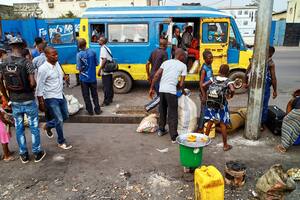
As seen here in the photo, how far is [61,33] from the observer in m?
9.45

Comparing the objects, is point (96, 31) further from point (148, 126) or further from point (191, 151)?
point (191, 151)

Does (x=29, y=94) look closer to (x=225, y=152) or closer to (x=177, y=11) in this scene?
(x=225, y=152)

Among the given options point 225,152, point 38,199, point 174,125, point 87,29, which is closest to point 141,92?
point 87,29

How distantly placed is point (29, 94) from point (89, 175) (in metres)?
1.53

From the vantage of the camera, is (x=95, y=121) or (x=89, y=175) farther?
(x=95, y=121)

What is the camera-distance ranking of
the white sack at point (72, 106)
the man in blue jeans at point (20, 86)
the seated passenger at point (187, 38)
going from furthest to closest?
the seated passenger at point (187, 38) → the white sack at point (72, 106) → the man in blue jeans at point (20, 86)

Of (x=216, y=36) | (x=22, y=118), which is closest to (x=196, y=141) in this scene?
(x=22, y=118)

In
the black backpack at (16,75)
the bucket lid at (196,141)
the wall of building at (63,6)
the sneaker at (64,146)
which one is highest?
the wall of building at (63,6)

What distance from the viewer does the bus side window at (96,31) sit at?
8.45m

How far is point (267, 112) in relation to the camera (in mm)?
5723

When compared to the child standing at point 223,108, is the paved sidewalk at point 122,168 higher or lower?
lower

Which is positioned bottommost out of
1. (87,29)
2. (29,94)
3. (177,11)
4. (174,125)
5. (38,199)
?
(38,199)

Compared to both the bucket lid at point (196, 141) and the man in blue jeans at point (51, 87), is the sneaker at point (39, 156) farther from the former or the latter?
the bucket lid at point (196, 141)

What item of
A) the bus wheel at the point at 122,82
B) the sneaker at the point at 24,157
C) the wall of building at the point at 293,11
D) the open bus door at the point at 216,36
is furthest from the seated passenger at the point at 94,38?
the wall of building at the point at 293,11
